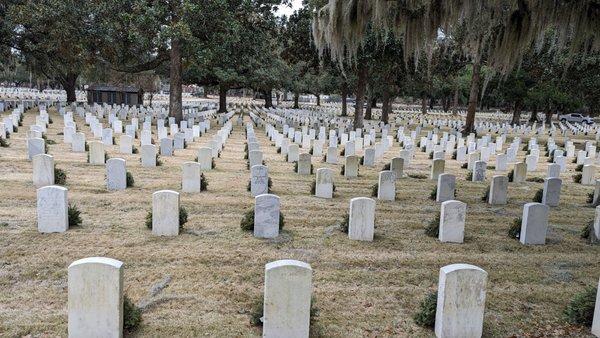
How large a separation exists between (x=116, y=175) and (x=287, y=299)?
5.97m

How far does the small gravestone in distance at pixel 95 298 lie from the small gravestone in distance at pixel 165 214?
8.85 ft

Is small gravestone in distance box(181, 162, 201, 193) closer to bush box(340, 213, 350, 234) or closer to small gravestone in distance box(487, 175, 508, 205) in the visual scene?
bush box(340, 213, 350, 234)

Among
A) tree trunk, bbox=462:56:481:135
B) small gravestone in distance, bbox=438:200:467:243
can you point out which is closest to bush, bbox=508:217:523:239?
small gravestone in distance, bbox=438:200:467:243

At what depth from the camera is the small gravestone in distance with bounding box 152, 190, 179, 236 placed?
6.65m

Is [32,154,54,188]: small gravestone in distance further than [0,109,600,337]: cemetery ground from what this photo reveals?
Yes

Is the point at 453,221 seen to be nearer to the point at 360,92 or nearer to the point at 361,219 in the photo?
the point at 361,219

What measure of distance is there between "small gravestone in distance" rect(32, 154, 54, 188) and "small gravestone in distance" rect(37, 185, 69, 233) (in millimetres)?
2709

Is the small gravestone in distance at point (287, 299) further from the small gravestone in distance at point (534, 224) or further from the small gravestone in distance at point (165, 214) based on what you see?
the small gravestone in distance at point (534, 224)

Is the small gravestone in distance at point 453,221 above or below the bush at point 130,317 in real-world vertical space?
Answer: above

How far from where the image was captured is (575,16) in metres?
7.47

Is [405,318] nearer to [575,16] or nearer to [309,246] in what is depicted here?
[309,246]

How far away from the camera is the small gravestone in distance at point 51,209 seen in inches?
254

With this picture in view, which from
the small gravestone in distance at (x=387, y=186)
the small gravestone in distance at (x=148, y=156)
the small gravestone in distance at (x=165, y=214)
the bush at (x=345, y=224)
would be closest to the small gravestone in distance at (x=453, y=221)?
the bush at (x=345, y=224)

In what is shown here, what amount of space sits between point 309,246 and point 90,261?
326 centimetres
